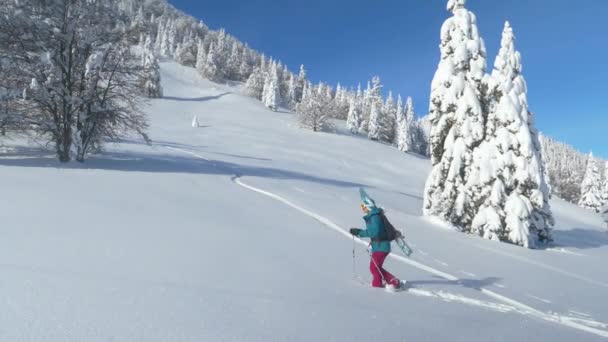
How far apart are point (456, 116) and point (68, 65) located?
18592 millimetres

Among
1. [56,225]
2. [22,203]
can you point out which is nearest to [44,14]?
[22,203]

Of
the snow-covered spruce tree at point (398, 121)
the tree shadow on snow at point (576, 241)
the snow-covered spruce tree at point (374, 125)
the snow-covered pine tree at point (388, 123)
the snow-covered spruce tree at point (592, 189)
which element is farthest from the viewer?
the snow-covered pine tree at point (388, 123)

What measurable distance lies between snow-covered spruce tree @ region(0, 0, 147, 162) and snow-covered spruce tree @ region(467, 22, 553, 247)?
17.2 metres

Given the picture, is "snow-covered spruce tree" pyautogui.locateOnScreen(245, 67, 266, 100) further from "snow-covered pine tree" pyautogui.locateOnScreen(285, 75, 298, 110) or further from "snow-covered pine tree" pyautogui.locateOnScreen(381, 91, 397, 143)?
"snow-covered pine tree" pyautogui.locateOnScreen(381, 91, 397, 143)

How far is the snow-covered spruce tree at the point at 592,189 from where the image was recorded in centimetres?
6544

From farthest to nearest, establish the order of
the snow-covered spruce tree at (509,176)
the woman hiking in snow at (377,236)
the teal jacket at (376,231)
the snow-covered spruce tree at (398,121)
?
the snow-covered spruce tree at (398,121) → the snow-covered spruce tree at (509,176) → the teal jacket at (376,231) → the woman hiking in snow at (377,236)

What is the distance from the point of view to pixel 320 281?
6.58 metres

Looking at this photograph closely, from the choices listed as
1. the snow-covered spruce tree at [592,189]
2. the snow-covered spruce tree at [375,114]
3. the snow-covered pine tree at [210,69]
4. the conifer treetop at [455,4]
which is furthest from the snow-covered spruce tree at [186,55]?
the conifer treetop at [455,4]

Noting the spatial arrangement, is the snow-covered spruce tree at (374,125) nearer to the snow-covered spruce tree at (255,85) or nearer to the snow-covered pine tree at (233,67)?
the snow-covered spruce tree at (255,85)

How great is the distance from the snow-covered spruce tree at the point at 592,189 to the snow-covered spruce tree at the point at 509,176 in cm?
5906

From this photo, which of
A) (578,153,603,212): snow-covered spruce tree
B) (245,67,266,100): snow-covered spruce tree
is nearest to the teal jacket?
(578,153,603,212): snow-covered spruce tree

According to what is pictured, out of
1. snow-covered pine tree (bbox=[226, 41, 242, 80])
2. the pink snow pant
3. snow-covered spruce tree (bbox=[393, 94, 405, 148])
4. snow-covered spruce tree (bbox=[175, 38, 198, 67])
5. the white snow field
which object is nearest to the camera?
the white snow field

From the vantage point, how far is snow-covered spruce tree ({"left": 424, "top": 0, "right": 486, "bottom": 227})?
1942 centimetres

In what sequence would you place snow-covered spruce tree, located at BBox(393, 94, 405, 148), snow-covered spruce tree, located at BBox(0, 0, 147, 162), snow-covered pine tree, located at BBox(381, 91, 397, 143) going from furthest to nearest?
snow-covered pine tree, located at BBox(381, 91, 397, 143) < snow-covered spruce tree, located at BBox(393, 94, 405, 148) < snow-covered spruce tree, located at BBox(0, 0, 147, 162)
